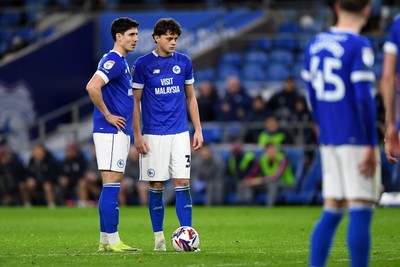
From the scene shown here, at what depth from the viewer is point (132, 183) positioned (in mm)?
23531

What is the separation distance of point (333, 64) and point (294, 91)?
1598cm

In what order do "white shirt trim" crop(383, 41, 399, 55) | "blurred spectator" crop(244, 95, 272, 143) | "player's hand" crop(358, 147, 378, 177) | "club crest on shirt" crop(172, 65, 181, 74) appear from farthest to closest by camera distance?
"blurred spectator" crop(244, 95, 272, 143) < "club crest on shirt" crop(172, 65, 181, 74) < "white shirt trim" crop(383, 41, 399, 55) < "player's hand" crop(358, 147, 378, 177)

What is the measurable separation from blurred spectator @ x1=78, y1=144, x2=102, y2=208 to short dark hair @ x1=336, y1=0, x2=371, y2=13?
54.8ft

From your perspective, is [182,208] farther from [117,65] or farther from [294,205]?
[294,205]

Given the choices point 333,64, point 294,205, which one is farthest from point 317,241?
point 294,205

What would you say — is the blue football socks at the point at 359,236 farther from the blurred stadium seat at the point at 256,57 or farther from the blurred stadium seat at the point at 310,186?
the blurred stadium seat at the point at 256,57

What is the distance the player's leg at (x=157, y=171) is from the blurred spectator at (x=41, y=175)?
1313 centimetres

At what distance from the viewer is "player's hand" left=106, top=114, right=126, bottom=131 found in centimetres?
1079

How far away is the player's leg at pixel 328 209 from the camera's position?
7.45 metres

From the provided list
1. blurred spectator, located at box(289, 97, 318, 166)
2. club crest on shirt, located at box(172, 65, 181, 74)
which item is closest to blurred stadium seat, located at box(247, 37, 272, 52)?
blurred spectator, located at box(289, 97, 318, 166)

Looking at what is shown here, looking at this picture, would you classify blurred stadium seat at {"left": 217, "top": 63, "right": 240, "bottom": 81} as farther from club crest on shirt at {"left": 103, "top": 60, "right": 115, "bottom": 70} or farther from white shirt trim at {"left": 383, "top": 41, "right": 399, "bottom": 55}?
white shirt trim at {"left": 383, "top": 41, "right": 399, "bottom": 55}

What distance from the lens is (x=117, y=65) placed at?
10.9m

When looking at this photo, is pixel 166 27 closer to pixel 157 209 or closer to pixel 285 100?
pixel 157 209

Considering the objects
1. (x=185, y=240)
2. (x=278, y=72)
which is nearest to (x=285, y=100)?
(x=278, y=72)
